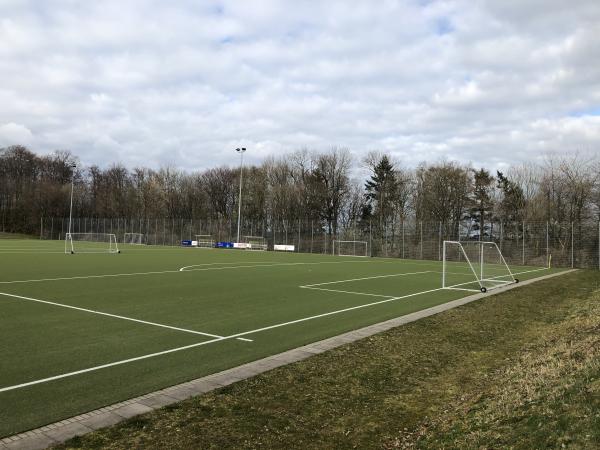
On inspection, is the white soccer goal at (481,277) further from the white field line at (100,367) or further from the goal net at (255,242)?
the goal net at (255,242)

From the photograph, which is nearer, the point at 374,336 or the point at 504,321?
the point at 374,336

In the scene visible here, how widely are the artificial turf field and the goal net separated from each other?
1484 inches

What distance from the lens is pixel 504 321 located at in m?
11.1

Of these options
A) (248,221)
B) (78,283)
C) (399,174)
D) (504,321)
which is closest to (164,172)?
(248,221)

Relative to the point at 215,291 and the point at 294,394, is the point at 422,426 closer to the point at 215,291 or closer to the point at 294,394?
the point at 294,394

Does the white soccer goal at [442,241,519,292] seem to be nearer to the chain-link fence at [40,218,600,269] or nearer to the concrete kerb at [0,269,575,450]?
the chain-link fence at [40,218,600,269]

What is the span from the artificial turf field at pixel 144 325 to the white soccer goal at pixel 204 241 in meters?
43.8

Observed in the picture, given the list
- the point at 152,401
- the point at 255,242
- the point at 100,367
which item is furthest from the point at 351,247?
the point at 152,401

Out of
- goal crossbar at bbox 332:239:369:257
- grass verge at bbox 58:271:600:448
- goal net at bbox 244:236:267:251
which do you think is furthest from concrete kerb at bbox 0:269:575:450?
goal net at bbox 244:236:267:251

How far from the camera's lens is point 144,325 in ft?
31.6

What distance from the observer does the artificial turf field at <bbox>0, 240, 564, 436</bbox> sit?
5840mm

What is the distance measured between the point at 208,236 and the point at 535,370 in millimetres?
61678

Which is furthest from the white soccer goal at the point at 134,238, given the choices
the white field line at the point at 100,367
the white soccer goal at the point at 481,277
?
the white field line at the point at 100,367

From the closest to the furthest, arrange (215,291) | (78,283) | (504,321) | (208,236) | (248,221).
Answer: (504,321), (215,291), (78,283), (208,236), (248,221)
